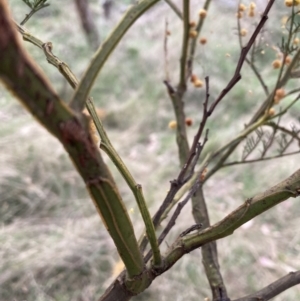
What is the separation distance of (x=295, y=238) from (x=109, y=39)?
1231 mm

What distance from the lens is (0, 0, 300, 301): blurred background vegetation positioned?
108 centimetres

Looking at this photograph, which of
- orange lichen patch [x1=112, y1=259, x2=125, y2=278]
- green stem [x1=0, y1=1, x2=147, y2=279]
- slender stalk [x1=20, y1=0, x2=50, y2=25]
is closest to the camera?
green stem [x1=0, y1=1, x2=147, y2=279]

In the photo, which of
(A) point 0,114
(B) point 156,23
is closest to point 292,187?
(A) point 0,114

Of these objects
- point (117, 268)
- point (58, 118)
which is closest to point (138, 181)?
point (117, 268)

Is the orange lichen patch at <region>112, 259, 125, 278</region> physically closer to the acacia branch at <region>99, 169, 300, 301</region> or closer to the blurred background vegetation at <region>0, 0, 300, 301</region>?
the blurred background vegetation at <region>0, 0, 300, 301</region>

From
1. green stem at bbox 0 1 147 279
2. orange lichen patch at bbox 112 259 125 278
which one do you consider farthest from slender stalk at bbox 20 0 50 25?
orange lichen patch at bbox 112 259 125 278

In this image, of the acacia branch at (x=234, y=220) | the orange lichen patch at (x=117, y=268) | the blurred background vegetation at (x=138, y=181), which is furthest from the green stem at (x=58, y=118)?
the orange lichen patch at (x=117, y=268)

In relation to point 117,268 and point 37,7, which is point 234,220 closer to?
point 37,7

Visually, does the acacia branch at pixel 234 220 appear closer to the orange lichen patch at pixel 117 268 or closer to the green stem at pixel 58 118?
the green stem at pixel 58 118

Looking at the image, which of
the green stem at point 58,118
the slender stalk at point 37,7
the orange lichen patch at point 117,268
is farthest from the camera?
the orange lichen patch at point 117,268

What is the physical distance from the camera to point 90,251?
46.7 inches

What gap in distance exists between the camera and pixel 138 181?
1570mm

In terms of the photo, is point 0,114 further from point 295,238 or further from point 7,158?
point 295,238

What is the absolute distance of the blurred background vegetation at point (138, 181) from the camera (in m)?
1.08
